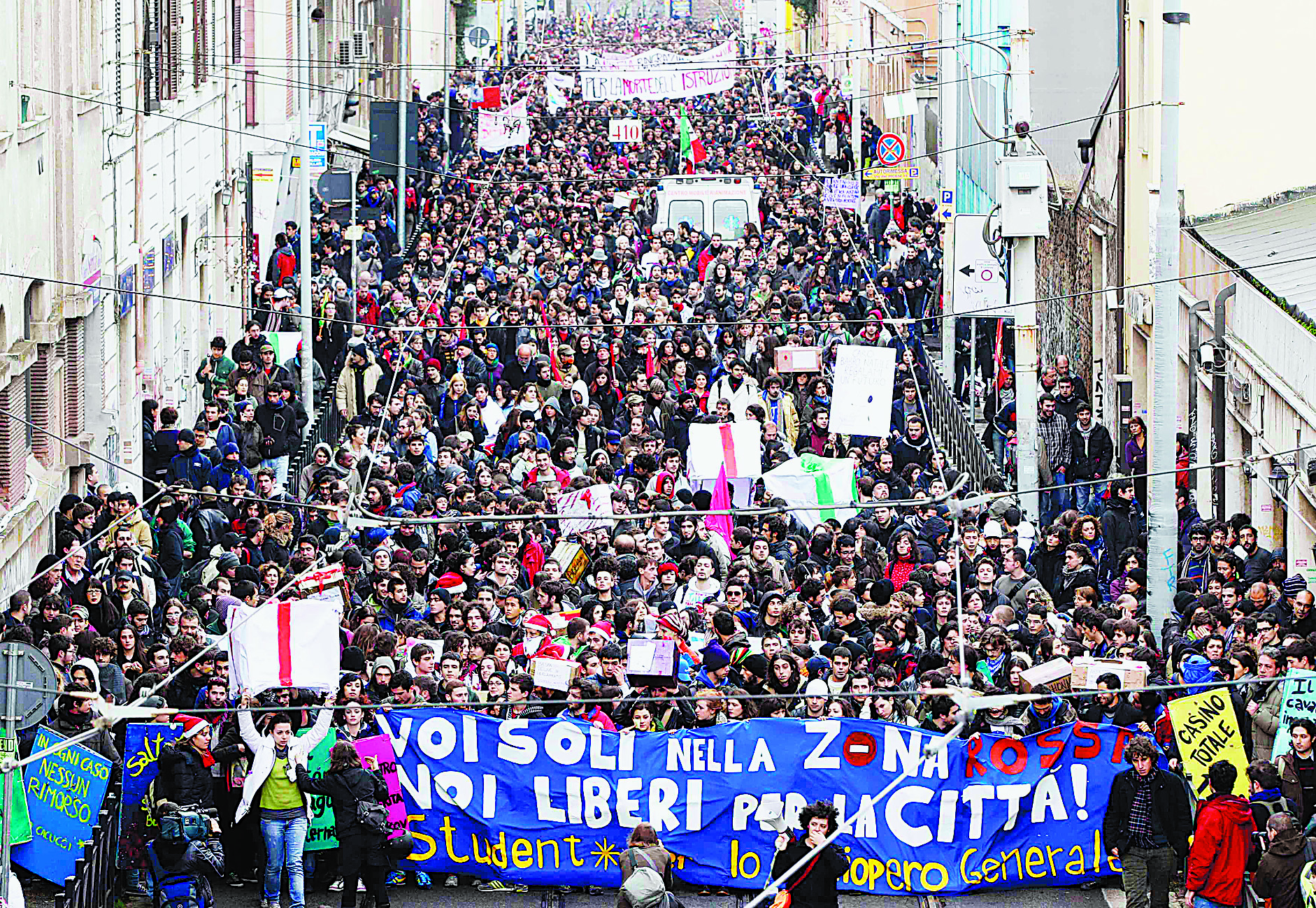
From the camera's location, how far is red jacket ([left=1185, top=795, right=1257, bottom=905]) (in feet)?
41.0

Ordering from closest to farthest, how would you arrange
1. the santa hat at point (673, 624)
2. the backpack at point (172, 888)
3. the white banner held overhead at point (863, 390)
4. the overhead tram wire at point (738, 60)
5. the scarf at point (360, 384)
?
the backpack at point (172, 888) < the santa hat at point (673, 624) < the white banner held overhead at point (863, 390) < the scarf at point (360, 384) < the overhead tram wire at point (738, 60)

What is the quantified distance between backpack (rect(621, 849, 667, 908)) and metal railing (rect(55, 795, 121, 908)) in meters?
2.71

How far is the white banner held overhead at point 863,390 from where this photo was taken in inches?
803

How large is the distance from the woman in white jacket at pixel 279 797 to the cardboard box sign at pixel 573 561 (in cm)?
493

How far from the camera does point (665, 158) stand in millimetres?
52250

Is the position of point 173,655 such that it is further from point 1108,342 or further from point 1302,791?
point 1108,342

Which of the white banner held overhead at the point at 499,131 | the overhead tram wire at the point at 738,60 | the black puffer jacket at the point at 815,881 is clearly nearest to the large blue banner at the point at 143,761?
the black puffer jacket at the point at 815,881

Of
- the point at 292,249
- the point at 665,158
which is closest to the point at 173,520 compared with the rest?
the point at 292,249

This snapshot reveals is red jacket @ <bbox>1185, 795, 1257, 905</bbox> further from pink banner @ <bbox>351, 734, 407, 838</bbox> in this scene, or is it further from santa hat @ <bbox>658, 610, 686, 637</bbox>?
pink banner @ <bbox>351, 734, 407, 838</bbox>

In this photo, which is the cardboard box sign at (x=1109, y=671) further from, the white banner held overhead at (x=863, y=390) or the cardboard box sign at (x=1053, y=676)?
the white banner held overhead at (x=863, y=390)

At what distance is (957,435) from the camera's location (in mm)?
24797

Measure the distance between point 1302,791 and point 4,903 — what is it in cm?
642

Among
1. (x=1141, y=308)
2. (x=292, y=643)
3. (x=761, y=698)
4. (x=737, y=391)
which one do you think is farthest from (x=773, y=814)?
(x=1141, y=308)

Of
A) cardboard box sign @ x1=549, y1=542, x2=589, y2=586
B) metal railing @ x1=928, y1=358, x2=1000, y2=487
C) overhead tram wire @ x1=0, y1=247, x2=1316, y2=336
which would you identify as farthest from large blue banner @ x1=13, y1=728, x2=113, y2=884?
metal railing @ x1=928, y1=358, x2=1000, y2=487
